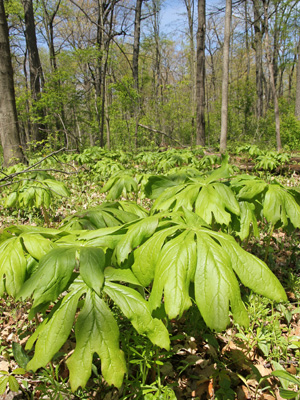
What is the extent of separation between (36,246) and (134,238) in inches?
15.0

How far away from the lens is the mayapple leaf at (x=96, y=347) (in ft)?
2.60

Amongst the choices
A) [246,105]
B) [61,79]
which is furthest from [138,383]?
[246,105]

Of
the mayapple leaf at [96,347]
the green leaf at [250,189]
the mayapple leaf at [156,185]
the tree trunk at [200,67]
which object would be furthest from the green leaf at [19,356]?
the tree trunk at [200,67]

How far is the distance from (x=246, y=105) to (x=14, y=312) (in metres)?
15.7

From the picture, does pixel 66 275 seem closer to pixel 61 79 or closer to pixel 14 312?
pixel 14 312

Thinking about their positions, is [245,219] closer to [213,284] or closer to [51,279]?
[213,284]

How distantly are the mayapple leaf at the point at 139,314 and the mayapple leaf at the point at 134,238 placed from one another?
11 centimetres

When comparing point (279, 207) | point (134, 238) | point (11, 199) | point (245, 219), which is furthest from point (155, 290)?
point (11, 199)

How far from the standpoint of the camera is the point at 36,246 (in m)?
0.96

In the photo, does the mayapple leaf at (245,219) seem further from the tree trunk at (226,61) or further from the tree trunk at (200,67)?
the tree trunk at (200,67)

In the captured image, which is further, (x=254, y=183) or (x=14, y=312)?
(x=14, y=312)

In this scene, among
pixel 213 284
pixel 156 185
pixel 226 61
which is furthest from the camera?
pixel 226 61

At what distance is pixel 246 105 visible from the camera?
14.6 metres

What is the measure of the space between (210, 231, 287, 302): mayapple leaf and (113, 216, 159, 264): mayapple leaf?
0.27 meters
